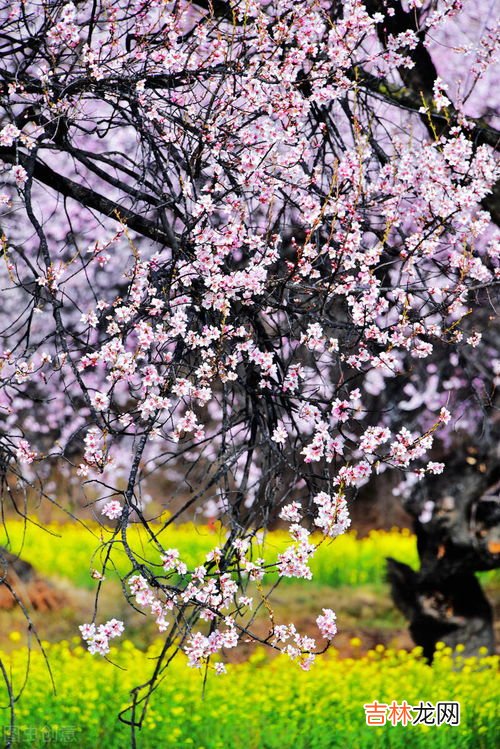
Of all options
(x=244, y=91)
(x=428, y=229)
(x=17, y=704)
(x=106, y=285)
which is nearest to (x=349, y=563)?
(x=106, y=285)

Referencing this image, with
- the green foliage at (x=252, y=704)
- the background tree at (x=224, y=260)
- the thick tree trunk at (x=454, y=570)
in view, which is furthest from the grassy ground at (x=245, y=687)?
the background tree at (x=224, y=260)

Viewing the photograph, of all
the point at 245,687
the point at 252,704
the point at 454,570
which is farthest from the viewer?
the point at 454,570

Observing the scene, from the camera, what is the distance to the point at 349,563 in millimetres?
11156

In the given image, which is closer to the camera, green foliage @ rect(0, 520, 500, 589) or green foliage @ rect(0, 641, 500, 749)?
green foliage @ rect(0, 641, 500, 749)

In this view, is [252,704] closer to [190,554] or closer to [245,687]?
[245,687]

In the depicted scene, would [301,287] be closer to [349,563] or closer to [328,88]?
[328,88]

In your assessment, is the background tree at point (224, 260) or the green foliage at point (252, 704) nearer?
the background tree at point (224, 260)

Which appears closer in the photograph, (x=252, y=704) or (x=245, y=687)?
(x=252, y=704)

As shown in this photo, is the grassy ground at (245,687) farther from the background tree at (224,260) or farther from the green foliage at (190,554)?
the background tree at (224,260)

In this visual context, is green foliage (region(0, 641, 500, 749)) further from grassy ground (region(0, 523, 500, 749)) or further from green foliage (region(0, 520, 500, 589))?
green foliage (region(0, 520, 500, 589))

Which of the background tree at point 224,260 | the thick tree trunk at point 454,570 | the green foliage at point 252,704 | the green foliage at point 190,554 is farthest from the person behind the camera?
the green foliage at point 190,554

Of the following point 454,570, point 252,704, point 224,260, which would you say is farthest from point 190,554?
point 224,260

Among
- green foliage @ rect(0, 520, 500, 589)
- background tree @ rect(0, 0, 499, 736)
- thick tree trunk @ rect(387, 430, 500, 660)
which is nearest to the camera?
background tree @ rect(0, 0, 499, 736)

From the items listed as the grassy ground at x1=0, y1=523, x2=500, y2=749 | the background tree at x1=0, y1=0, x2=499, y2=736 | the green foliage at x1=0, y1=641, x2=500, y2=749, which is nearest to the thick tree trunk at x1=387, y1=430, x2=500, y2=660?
the grassy ground at x1=0, y1=523, x2=500, y2=749
